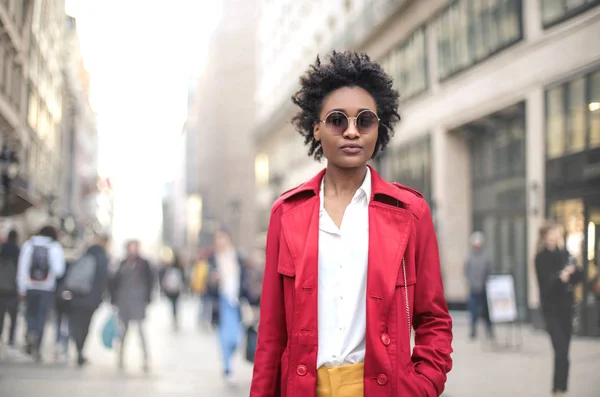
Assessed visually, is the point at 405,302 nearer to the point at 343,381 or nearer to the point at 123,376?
the point at 343,381

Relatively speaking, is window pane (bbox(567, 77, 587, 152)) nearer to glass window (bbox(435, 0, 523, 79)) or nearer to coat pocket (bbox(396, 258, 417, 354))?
glass window (bbox(435, 0, 523, 79))

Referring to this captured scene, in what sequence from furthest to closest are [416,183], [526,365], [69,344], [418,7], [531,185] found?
[416,183] < [418,7] < [531,185] < [526,365] < [69,344]

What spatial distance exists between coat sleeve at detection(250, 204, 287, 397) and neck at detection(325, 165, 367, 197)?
24 cm

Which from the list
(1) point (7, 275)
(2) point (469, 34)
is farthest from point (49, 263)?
(2) point (469, 34)

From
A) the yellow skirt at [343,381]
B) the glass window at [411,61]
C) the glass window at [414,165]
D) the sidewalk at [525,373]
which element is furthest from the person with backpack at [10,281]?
the glass window at [414,165]

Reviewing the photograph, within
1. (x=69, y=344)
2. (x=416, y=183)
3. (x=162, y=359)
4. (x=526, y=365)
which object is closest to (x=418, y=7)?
(x=416, y=183)

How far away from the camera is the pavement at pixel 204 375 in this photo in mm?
6250

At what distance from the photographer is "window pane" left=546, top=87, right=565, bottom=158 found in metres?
9.76

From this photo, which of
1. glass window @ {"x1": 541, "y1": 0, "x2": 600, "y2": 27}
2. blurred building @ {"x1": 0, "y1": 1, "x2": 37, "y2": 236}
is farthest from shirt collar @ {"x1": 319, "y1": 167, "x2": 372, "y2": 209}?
glass window @ {"x1": 541, "y1": 0, "x2": 600, "y2": 27}

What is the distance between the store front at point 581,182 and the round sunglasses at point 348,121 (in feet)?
13.4

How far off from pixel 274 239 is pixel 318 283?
0.28 m

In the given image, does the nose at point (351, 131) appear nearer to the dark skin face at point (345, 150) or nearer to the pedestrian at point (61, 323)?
the dark skin face at point (345, 150)

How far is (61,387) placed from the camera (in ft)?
20.7

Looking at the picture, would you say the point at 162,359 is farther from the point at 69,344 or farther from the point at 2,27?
the point at 2,27
